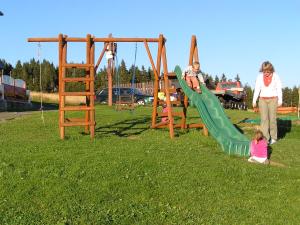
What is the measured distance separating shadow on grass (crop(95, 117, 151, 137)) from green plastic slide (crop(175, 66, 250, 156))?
1853mm

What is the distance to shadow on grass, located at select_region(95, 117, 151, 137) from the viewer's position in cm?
1348

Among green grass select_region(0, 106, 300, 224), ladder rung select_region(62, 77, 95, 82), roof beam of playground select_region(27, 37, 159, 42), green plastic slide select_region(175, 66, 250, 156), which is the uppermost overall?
roof beam of playground select_region(27, 37, 159, 42)

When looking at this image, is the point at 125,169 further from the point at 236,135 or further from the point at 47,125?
the point at 47,125

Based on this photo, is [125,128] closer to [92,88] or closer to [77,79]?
[92,88]

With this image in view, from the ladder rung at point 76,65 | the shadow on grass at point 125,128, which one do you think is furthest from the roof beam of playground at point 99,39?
the shadow on grass at point 125,128

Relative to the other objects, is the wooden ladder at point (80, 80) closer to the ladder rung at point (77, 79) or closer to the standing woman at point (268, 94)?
the ladder rung at point (77, 79)

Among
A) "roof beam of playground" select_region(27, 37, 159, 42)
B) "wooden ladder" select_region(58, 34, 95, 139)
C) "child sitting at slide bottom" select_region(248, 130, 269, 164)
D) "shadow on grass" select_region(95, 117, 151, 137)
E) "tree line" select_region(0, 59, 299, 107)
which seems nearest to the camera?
"child sitting at slide bottom" select_region(248, 130, 269, 164)

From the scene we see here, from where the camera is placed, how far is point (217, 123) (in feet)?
40.7

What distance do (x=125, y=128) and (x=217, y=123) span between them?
3.44 m

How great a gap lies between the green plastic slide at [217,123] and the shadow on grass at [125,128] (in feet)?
6.08

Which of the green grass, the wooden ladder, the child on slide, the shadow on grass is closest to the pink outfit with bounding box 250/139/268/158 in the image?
the green grass

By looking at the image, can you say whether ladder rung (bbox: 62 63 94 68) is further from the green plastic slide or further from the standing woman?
the standing woman

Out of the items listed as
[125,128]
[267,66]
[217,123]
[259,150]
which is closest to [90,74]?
[125,128]

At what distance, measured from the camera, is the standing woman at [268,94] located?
37.8 feet
